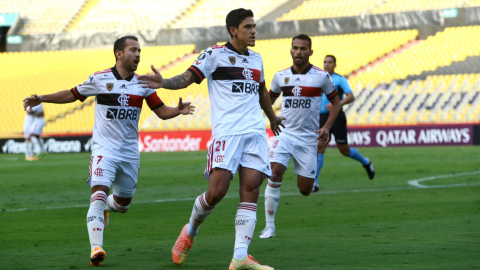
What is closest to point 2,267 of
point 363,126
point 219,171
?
point 219,171

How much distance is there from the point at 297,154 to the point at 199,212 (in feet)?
8.24

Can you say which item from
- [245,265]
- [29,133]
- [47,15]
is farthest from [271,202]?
[47,15]

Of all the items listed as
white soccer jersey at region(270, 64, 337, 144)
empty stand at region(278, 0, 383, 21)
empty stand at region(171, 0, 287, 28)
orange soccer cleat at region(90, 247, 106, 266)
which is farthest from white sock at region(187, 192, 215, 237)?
empty stand at region(171, 0, 287, 28)

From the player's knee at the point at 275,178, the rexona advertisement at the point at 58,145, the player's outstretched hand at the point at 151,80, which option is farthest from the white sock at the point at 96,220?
the rexona advertisement at the point at 58,145

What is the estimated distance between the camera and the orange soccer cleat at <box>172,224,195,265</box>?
5.30 metres

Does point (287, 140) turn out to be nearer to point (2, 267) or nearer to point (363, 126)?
point (2, 267)

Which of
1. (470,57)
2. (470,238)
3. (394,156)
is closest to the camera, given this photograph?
(470,238)

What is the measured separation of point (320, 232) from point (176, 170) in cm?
1001

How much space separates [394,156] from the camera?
1939 centimetres

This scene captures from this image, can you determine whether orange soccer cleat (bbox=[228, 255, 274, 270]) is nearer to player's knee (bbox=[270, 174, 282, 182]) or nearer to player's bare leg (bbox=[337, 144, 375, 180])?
player's knee (bbox=[270, 174, 282, 182])

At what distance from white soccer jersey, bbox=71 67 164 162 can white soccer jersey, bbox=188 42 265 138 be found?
0.91 metres

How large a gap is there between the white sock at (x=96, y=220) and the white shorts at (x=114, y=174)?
15cm

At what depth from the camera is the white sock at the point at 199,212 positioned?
5344 mm

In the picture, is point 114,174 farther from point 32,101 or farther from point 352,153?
point 352,153
